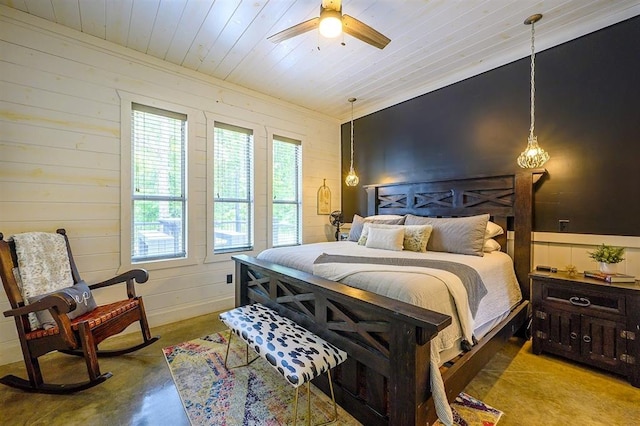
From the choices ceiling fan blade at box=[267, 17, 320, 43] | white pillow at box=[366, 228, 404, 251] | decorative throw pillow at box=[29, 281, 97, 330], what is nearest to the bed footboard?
white pillow at box=[366, 228, 404, 251]

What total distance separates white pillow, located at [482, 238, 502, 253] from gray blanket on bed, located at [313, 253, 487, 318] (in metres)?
0.85

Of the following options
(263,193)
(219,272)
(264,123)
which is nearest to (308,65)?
(264,123)

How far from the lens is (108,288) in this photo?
274 centimetres

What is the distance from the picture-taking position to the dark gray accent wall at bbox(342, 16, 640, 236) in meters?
2.29

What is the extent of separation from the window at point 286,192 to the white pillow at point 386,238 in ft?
5.15

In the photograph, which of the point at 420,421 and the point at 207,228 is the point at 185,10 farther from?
the point at 420,421

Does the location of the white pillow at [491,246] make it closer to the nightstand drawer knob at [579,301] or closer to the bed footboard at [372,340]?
the nightstand drawer knob at [579,301]

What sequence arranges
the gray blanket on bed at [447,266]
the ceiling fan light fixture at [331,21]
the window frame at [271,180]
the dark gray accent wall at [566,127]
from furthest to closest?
the window frame at [271,180]
the dark gray accent wall at [566,127]
the gray blanket on bed at [447,266]
the ceiling fan light fixture at [331,21]

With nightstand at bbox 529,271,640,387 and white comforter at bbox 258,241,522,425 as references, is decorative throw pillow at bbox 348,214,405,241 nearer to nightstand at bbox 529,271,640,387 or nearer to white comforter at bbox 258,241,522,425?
white comforter at bbox 258,241,522,425

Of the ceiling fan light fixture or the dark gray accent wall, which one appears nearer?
the ceiling fan light fixture

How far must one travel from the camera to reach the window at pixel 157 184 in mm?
2955

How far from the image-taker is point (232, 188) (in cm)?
367

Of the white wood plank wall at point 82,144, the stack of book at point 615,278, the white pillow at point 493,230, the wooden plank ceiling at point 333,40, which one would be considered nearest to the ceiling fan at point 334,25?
the wooden plank ceiling at point 333,40

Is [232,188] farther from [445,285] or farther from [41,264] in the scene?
[445,285]
